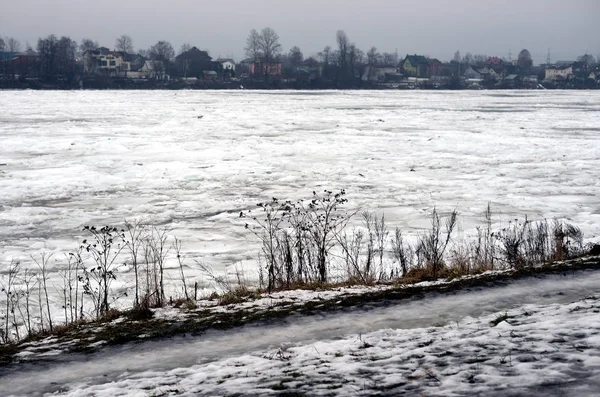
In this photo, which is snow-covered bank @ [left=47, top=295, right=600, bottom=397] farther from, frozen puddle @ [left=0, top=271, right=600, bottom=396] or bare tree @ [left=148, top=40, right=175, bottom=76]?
bare tree @ [left=148, top=40, right=175, bottom=76]

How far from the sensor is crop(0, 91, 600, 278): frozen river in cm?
1239

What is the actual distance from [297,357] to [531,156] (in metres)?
18.9

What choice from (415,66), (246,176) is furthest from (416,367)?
(415,66)

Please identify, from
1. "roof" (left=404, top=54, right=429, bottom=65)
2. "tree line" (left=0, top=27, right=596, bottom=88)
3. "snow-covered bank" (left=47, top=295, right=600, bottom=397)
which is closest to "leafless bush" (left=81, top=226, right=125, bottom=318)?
"snow-covered bank" (left=47, top=295, right=600, bottom=397)

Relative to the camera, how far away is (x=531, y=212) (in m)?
13.1

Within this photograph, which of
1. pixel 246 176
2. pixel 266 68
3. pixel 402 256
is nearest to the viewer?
pixel 402 256

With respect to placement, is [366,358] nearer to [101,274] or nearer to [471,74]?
[101,274]

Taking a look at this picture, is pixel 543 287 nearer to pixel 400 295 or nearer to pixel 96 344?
pixel 400 295

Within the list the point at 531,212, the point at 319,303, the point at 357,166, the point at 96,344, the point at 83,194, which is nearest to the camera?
the point at 96,344

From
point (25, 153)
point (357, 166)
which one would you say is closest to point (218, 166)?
point (357, 166)

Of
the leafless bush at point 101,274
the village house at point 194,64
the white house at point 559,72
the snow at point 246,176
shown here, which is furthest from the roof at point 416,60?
the leafless bush at point 101,274

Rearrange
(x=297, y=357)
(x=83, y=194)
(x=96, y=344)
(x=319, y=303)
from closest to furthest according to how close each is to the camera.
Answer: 1. (x=297, y=357)
2. (x=96, y=344)
3. (x=319, y=303)
4. (x=83, y=194)

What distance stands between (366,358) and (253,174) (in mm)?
13827

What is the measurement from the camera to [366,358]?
484 cm
